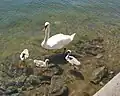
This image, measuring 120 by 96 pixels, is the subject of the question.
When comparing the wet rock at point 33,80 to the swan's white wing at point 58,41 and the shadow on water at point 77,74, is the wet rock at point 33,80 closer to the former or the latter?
the shadow on water at point 77,74

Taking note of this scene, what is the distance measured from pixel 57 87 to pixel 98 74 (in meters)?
1.53

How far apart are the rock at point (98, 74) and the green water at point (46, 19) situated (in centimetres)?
258

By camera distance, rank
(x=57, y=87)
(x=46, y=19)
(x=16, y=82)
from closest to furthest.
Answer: (x=57, y=87) < (x=16, y=82) < (x=46, y=19)

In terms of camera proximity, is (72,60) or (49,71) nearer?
(49,71)

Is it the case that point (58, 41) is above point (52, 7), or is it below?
below

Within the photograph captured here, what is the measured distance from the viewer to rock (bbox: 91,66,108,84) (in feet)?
32.0

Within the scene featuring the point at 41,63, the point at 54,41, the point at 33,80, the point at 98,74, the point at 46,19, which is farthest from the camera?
the point at 46,19

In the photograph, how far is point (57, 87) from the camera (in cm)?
927

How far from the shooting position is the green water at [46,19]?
12219 mm

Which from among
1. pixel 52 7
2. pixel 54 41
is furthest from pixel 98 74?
pixel 52 7

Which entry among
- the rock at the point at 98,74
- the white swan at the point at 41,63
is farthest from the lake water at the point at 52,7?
the rock at the point at 98,74

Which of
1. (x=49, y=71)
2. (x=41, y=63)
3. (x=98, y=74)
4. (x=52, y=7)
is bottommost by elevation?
(x=49, y=71)

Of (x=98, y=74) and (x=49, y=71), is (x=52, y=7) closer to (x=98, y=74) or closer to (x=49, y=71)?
(x=49, y=71)

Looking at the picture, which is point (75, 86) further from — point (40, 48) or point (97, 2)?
point (97, 2)
